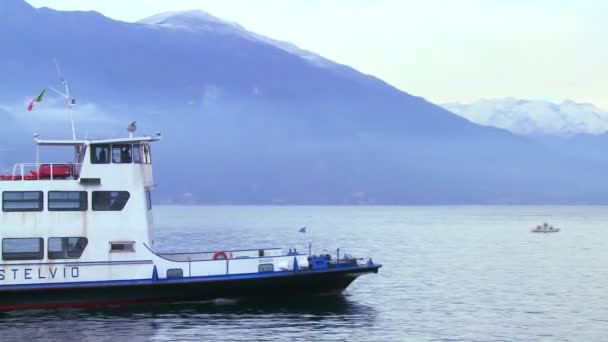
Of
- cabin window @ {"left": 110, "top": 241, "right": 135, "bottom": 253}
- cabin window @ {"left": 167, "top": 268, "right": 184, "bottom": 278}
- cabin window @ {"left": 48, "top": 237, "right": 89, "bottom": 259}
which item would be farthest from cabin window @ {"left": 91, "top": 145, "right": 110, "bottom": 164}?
cabin window @ {"left": 167, "top": 268, "right": 184, "bottom": 278}

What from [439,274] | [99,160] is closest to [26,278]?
[99,160]

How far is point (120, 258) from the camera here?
40.4m

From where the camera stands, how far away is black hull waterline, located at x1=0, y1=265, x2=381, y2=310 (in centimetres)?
4000

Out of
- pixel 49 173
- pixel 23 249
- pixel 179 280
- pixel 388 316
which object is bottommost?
pixel 388 316

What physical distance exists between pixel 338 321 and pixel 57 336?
1196 cm

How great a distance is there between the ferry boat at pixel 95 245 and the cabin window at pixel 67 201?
4 cm

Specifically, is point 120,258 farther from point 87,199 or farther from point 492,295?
point 492,295

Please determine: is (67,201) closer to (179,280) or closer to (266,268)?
(179,280)

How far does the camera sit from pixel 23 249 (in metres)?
39.8

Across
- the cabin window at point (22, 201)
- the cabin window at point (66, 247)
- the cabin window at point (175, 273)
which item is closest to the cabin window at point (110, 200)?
the cabin window at point (66, 247)

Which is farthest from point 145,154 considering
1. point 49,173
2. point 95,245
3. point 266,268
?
point 266,268

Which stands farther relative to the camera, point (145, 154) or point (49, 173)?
point (145, 154)

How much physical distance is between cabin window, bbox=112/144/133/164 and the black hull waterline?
545 centimetres

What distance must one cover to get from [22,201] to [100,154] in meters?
3.94
